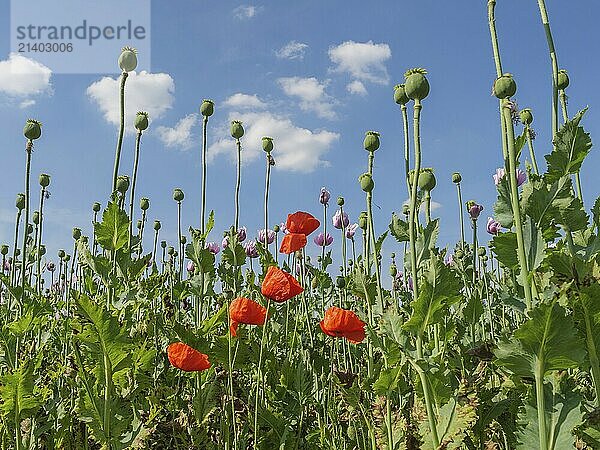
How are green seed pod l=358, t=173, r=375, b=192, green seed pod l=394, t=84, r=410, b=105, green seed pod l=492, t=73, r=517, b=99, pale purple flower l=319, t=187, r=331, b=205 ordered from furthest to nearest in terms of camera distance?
1. pale purple flower l=319, t=187, r=331, b=205
2. green seed pod l=358, t=173, r=375, b=192
3. green seed pod l=394, t=84, r=410, b=105
4. green seed pod l=492, t=73, r=517, b=99

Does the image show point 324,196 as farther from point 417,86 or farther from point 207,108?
point 417,86

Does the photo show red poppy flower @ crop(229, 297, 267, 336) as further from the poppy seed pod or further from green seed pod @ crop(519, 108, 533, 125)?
green seed pod @ crop(519, 108, 533, 125)

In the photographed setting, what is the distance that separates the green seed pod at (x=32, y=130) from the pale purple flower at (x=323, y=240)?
2.20 metres

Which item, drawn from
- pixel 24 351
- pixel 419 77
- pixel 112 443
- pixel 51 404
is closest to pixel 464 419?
pixel 419 77

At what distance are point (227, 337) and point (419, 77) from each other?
1251 mm

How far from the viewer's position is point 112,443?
1.94 m

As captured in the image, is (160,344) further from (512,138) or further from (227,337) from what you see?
(512,138)

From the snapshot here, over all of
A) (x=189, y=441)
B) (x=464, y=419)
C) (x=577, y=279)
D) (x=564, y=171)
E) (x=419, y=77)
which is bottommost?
(x=189, y=441)

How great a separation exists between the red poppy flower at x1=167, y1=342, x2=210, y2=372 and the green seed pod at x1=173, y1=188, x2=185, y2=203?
1894 millimetres

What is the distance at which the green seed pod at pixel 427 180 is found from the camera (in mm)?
1841

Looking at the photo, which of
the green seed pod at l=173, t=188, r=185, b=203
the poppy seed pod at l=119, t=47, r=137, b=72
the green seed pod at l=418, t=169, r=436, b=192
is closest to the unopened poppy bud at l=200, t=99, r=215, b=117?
the poppy seed pod at l=119, t=47, r=137, b=72

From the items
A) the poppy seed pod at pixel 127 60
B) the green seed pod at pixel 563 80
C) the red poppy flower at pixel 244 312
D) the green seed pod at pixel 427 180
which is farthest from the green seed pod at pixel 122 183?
the green seed pod at pixel 563 80

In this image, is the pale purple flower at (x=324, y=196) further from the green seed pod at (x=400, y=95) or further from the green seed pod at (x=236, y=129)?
the green seed pod at (x=400, y=95)

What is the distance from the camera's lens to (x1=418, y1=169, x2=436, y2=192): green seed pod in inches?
72.5
